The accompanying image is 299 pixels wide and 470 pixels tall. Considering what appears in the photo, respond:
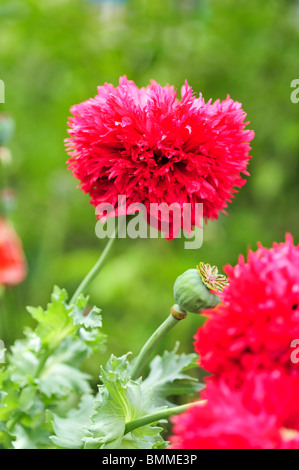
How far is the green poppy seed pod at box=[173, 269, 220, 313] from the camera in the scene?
51cm

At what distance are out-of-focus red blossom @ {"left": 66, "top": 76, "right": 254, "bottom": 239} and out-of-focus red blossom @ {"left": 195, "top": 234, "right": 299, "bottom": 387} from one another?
16 centimetres

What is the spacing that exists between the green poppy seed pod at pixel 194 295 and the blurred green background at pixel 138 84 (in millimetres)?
1031

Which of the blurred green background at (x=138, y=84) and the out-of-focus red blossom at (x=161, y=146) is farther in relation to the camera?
the blurred green background at (x=138, y=84)

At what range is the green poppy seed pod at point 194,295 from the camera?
0.51 m

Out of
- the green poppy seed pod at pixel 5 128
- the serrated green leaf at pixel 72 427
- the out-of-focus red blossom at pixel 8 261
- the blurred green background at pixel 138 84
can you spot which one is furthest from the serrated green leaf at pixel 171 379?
the blurred green background at pixel 138 84

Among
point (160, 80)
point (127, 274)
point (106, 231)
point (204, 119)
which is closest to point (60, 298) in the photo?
point (106, 231)

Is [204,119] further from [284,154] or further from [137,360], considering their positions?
[284,154]

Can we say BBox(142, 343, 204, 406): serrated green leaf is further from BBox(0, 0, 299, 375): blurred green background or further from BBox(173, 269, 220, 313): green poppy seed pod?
BBox(0, 0, 299, 375): blurred green background

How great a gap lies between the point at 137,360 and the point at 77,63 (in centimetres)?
159

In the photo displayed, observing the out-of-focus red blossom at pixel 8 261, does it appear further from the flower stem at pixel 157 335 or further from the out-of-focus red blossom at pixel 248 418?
the out-of-focus red blossom at pixel 248 418

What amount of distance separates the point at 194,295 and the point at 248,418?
7.9 inches

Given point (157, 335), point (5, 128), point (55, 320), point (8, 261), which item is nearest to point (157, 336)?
point (157, 335)

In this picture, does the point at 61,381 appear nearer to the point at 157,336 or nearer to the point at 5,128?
the point at 157,336

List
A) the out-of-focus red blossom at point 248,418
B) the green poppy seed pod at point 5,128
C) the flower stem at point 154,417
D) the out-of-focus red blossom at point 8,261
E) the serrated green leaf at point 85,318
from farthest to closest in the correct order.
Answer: the out-of-focus red blossom at point 8,261 → the green poppy seed pod at point 5,128 → the serrated green leaf at point 85,318 → the flower stem at point 154,417 → the out-of-focus red blossom at point 248,418
